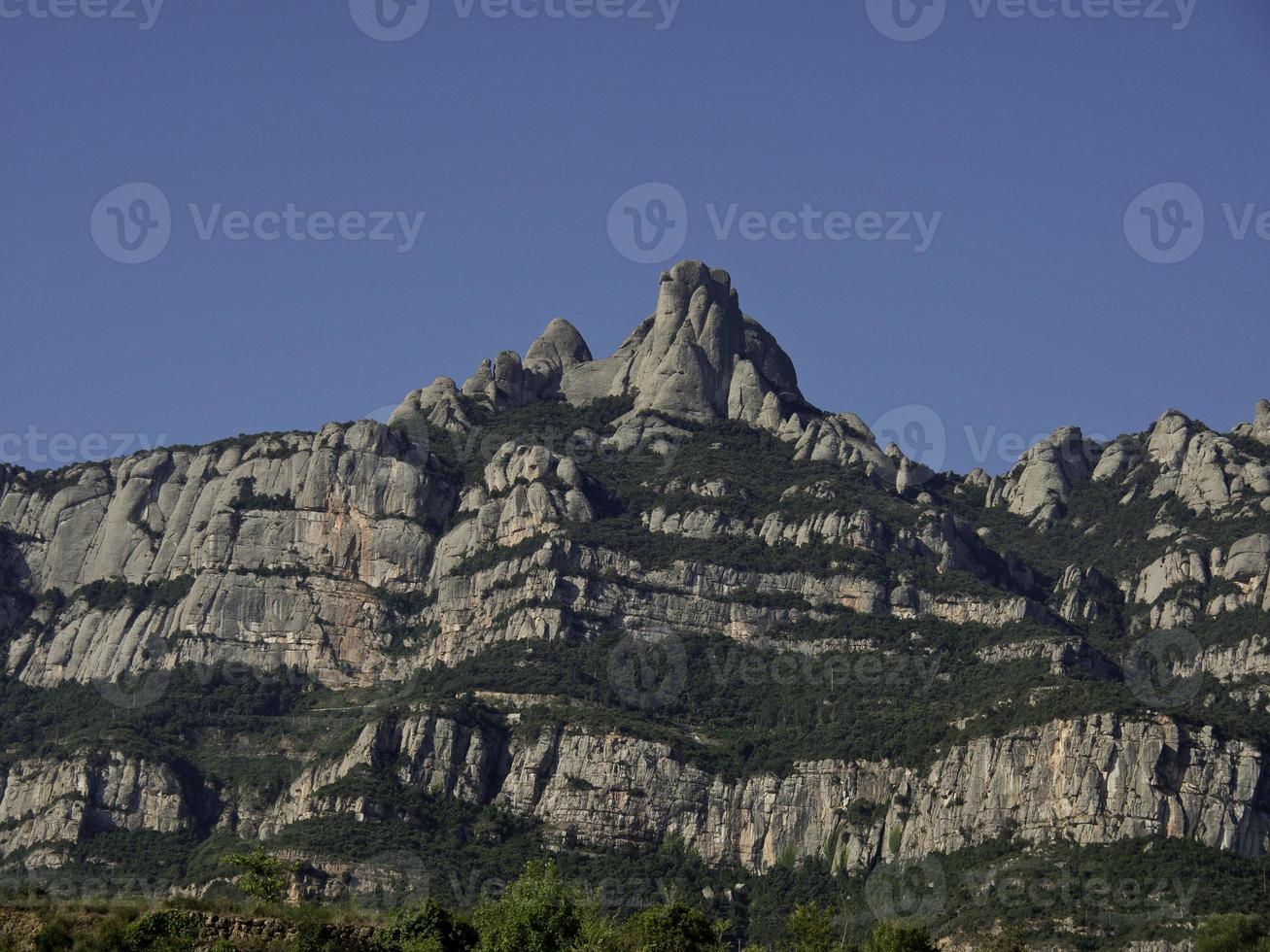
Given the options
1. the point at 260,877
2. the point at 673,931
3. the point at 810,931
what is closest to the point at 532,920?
the point at 260,877

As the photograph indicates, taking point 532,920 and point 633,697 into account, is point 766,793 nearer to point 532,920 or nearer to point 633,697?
point 633,697

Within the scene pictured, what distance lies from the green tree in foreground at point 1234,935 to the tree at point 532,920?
35411mm

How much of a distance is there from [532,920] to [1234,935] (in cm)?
4191

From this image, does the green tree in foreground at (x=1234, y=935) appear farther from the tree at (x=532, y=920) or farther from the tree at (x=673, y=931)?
the tree at (x=532, y=920)

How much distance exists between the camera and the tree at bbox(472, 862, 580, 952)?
234 feet

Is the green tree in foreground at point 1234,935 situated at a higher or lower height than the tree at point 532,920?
higher

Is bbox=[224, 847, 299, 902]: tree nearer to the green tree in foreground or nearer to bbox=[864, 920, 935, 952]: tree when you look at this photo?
bbox=[864, 920, 935, 952]: tree

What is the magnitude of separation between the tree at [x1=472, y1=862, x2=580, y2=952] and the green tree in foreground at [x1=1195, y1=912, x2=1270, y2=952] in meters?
35.4

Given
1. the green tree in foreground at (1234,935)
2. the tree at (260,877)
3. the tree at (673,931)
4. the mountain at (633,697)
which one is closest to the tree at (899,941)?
the tree at (673,931)

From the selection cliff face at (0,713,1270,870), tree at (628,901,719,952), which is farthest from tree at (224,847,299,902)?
cliff face at (0,713,1270,870)

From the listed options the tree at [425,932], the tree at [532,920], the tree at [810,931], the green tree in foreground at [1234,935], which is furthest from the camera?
the green tree in foreground at [1234,935]

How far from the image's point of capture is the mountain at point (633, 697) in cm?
15088

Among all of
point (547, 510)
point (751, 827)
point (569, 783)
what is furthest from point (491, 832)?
point (547, 510)

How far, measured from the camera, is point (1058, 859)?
458 feet
